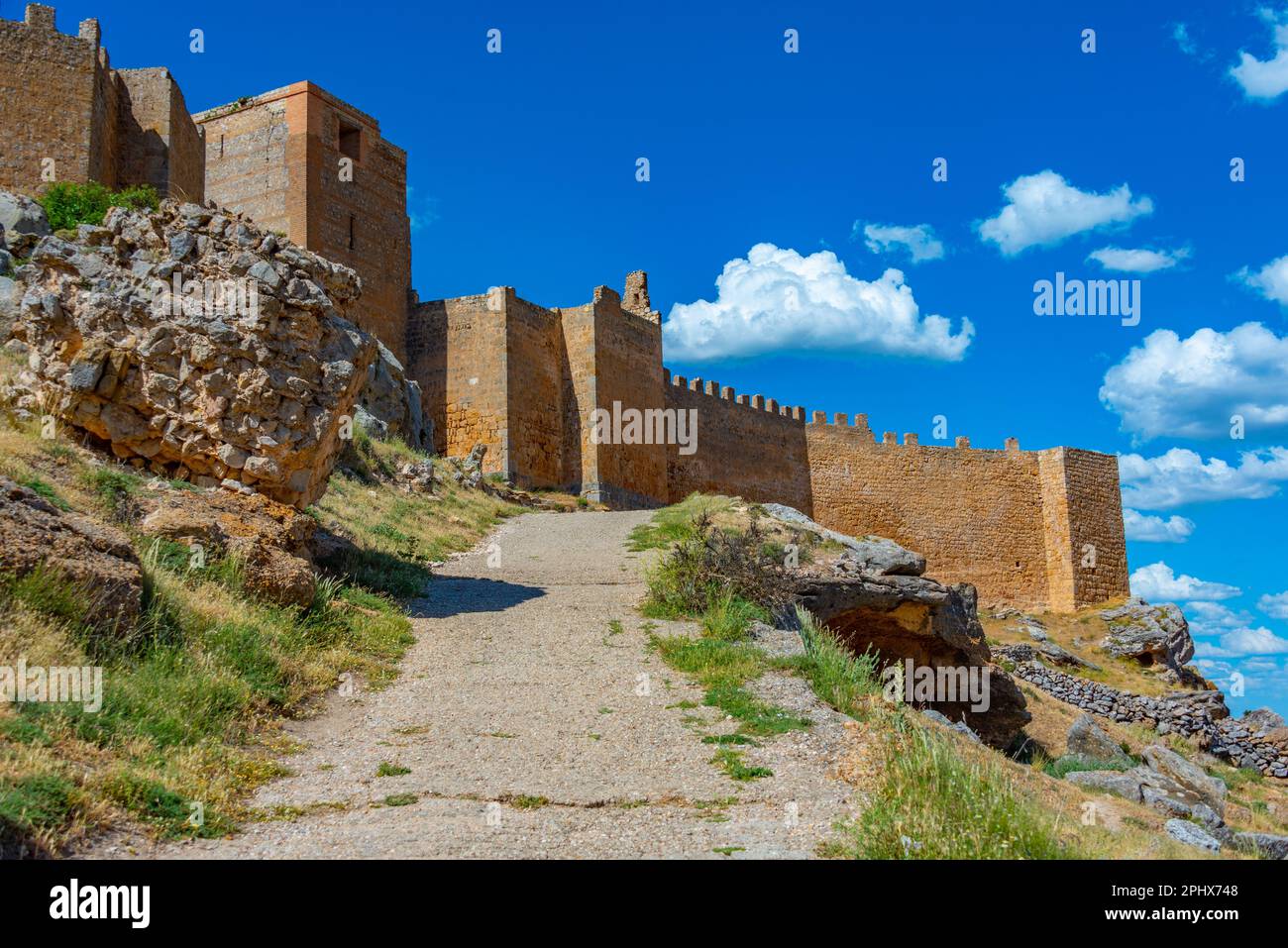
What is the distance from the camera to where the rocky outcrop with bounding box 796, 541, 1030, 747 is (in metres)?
14.0

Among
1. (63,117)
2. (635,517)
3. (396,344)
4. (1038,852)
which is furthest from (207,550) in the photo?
(396,344)

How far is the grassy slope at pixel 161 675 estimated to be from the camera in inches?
210

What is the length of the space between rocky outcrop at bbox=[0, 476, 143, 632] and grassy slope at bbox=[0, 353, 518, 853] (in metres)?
0.11

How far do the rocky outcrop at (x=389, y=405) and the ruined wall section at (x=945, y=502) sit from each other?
1624 cm

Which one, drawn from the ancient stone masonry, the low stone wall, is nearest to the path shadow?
the ancient stone masonry

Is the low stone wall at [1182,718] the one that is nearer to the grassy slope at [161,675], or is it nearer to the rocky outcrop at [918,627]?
the rocky outcrop at [918,627]

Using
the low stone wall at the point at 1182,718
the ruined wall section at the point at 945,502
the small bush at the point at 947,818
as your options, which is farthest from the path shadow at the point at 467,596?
the ruined wall section at the point at 945,502

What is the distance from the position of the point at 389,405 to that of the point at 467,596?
436 inches

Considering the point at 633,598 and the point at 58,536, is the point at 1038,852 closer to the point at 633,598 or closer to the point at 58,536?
the point at 58,536

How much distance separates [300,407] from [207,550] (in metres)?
2.08

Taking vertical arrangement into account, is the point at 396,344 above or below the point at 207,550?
above

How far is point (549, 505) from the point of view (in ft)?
80.5

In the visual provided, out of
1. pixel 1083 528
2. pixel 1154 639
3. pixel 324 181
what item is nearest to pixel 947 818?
pixel 324 181

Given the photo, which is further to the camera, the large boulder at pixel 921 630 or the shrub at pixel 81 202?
the shrub at pixel 81 202
